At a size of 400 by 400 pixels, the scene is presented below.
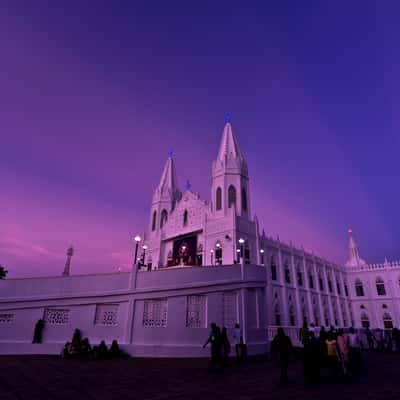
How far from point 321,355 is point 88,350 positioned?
9.56m

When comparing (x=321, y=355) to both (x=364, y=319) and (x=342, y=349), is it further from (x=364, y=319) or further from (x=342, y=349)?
(x=364, y=319)

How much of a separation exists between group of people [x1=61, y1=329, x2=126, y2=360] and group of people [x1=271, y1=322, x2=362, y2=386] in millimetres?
7398

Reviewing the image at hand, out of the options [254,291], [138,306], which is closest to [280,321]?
[254,291]

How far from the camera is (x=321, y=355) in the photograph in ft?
29.1

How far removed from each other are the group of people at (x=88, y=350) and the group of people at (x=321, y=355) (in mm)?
7398

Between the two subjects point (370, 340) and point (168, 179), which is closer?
point (370, 340)

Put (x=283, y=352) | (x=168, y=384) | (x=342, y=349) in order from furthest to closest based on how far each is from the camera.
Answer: (x=342, y=349)
(x=283, y=352)
(x=168, y=384)

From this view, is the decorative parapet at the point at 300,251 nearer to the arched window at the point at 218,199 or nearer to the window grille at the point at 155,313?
the arched window at the point at 218,199

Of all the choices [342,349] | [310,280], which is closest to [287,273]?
[310,280]

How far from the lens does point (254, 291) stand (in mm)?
14914

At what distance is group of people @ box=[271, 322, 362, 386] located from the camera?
774 centimetres

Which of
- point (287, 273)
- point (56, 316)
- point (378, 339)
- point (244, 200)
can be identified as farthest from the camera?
point (287, 273)

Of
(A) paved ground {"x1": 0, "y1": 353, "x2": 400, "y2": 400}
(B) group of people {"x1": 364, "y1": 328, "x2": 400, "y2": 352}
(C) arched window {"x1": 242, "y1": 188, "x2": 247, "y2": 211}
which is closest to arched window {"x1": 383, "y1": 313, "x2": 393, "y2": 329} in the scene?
(B) group of people {"x1": 364, "y1": 328, "x2": 400, "y2": 352}

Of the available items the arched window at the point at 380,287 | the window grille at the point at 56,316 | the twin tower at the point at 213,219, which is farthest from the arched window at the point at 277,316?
the window grille at the point at 56,316
